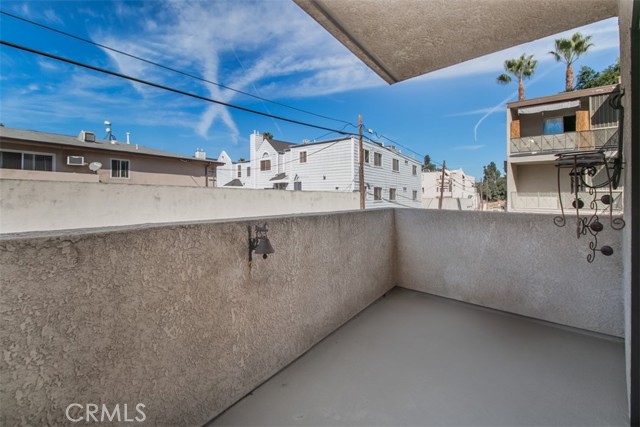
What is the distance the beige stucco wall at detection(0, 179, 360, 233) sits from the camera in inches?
250

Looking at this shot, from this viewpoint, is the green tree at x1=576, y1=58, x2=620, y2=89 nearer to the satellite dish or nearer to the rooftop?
the rooftop

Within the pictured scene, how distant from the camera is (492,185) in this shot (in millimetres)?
47969

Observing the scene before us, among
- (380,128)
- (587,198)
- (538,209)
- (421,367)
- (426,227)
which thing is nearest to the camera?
(421,367)

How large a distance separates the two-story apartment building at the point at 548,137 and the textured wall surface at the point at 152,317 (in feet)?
37.3

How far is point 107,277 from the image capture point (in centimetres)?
130

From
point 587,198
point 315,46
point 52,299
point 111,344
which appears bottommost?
point 111,344

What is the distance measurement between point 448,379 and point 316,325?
1.21m

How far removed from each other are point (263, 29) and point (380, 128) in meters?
10.5

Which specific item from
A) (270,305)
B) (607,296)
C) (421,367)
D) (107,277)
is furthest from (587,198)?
(107,277)

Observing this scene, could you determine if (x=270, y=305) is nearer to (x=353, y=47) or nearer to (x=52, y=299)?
(x=52, y=299)

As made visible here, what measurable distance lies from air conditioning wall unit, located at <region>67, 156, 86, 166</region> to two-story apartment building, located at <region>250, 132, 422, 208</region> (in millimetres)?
9917

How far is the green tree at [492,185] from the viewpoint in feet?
127

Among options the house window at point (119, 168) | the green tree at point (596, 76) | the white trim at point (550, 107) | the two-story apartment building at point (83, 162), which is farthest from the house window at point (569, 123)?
the house window at point (119, 168)

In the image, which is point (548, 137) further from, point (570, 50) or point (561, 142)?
point (570, 50)
